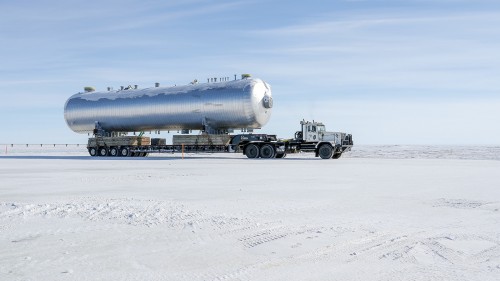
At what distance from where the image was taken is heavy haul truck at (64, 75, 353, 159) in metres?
34.9

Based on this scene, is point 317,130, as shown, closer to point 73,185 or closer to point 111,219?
point 73,185

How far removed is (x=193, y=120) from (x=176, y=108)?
5.35 ft

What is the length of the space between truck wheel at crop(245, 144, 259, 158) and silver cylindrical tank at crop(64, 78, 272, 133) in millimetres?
1431

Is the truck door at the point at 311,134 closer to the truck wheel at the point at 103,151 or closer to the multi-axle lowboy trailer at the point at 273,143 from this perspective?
the multi-axle lowboy trailer at the point at 273,143

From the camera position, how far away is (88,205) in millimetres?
10328

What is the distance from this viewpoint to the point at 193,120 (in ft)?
Answer: 122

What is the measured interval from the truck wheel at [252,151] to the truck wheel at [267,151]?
357 mm

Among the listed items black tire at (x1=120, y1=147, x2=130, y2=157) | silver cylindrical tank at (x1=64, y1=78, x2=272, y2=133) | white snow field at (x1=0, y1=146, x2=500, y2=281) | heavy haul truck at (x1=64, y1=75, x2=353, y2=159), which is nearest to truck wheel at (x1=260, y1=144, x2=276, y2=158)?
heavy haul truck at (x1=64, y1=75, x2=353, y2=159)

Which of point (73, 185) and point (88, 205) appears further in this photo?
point (73, 185)

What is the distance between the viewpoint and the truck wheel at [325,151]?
3406cm

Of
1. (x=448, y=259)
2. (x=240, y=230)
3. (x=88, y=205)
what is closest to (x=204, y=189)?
(x=88, y=205)

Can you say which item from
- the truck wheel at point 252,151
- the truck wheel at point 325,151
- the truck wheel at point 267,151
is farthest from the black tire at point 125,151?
the truck wheel at point 325,151

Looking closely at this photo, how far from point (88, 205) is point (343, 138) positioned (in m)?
26.9

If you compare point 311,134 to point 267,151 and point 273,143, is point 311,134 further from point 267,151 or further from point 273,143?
point 267,151
